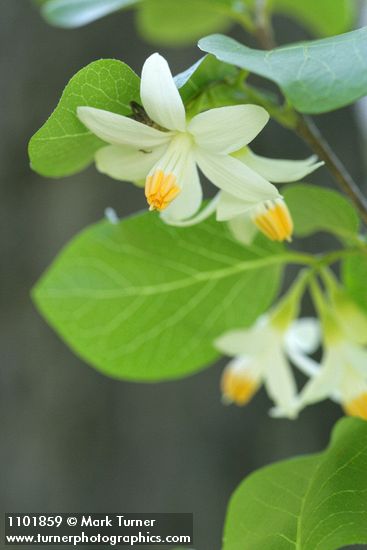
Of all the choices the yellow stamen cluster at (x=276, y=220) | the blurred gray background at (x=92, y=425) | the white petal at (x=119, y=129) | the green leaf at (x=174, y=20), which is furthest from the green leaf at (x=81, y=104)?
the blurred gray background at (x=92, y=425)

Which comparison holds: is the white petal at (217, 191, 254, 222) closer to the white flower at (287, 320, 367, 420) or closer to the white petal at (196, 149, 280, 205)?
the white petal at (196, 149, 280, 205)

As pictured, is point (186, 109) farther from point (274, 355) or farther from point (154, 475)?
point (154, 475)

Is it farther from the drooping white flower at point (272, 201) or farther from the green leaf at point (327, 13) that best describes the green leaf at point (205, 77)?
the green leaf at point (327, 13)

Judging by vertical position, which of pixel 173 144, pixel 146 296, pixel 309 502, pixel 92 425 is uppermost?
pixel 173 144

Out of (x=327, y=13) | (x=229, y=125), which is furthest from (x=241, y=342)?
(x=327, y=13)

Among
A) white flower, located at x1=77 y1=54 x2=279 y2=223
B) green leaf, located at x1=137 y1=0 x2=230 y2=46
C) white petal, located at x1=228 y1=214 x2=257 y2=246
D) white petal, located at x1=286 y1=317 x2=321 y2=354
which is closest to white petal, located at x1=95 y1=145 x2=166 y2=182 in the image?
white flower, located at x1=77 y1=54 x2=279 y2=223

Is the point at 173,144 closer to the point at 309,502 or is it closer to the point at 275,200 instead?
the point at 275,200

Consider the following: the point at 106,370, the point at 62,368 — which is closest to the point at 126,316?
the point at 106,370
